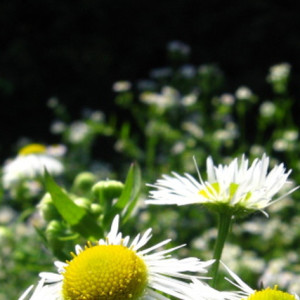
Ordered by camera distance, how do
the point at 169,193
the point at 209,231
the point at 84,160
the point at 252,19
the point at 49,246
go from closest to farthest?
the point at 169,193 → the point at 49,246 → the point at 209,231 → the point at 84,160 → the point at 252,19

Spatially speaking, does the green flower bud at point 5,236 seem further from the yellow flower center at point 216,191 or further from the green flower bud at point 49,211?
the yellow flower center at point 216,191

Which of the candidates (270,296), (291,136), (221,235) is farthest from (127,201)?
(291,136)

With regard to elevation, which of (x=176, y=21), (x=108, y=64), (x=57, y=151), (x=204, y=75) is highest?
(x=176, y=21)

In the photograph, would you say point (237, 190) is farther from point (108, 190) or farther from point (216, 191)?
point (108, 190)

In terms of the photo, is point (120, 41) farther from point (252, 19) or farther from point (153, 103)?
point (153, 103)

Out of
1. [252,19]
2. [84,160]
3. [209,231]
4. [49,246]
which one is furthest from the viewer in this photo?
[252,19]

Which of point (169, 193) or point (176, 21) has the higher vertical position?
point (176, 21)

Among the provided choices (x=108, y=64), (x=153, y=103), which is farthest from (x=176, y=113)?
(x=108, y=64)
